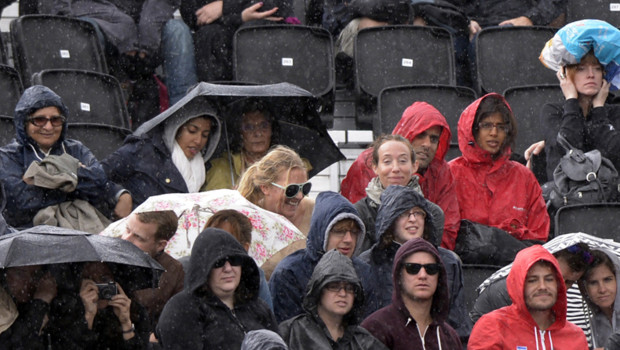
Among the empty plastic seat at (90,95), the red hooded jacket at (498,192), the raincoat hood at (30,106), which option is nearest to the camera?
the raincoat hood at (30,106)

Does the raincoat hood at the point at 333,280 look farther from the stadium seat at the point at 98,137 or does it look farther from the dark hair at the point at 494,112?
the stadium seat at the point at 98,137

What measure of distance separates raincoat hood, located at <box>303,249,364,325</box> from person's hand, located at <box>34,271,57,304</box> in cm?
111

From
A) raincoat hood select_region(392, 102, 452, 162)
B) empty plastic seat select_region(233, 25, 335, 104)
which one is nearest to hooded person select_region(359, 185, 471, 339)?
raincoat hood select_region(392, 102, 452, 162)

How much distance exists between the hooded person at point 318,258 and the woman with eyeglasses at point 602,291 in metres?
1.11

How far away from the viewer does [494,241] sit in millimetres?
8453

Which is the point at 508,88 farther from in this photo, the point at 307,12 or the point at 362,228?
the point at 362,228

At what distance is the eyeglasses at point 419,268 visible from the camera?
6.92 m

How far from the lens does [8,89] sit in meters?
9.74

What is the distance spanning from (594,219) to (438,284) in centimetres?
216

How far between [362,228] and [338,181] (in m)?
3.20

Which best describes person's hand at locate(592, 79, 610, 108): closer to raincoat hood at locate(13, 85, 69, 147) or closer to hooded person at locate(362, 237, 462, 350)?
hooded person at locate(362, 237, 462, 350)

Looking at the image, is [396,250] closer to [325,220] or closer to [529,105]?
[325,220]

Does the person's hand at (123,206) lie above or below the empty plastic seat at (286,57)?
below

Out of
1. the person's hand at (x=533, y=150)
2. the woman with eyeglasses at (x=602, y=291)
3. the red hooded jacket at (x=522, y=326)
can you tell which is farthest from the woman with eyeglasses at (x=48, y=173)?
the person's hand at (x=533, y=150)
